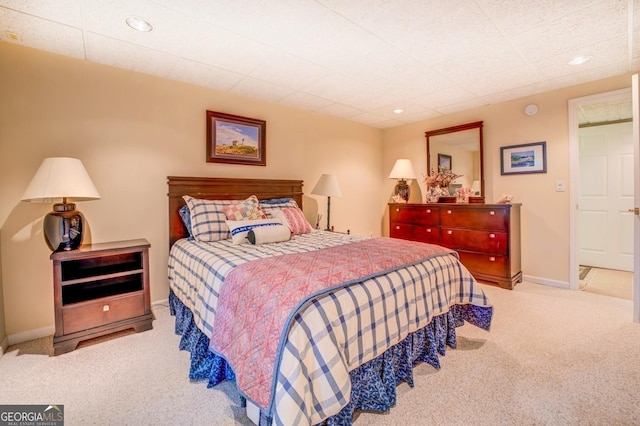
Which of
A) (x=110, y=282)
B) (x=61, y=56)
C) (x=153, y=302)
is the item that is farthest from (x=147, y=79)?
(x=153, y=302)

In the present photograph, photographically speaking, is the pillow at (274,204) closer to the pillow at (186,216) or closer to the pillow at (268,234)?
the pillow at (268,234)

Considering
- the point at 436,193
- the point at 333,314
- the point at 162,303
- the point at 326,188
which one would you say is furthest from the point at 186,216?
the point at 436,193

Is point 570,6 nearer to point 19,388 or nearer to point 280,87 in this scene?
point 280,87

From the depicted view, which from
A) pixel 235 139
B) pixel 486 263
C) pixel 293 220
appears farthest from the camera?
pixel 486 263

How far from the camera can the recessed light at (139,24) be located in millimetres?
1974

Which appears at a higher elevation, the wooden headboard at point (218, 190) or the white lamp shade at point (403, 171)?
the white lamp shade at point (403, 171)

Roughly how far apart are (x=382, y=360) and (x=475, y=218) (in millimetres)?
2683

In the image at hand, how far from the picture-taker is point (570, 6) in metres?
1.90

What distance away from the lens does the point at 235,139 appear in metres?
3.42

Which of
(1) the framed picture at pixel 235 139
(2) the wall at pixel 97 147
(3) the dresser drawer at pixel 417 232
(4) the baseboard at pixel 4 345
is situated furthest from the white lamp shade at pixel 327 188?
(4) the baseboard at pixel 4 345

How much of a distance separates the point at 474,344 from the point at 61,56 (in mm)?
4090

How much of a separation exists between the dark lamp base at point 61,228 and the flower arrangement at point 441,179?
4.17 meters

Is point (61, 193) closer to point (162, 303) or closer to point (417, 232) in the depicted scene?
point (162, 303)

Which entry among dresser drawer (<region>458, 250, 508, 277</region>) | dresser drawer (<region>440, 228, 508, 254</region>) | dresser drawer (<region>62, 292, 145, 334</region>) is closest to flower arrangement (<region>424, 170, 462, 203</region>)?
dresser drawer (<region>440, 228, 508, 254</region>)
